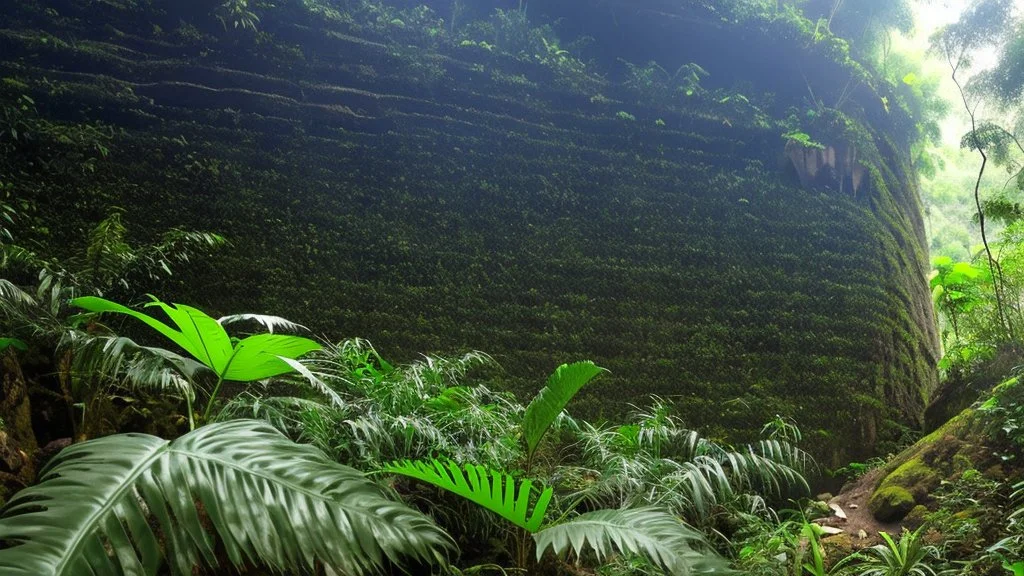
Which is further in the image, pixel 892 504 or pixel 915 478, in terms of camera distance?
pixel 915 478

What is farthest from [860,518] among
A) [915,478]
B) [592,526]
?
[592,526]

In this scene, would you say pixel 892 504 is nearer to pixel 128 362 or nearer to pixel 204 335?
pixel 204 335

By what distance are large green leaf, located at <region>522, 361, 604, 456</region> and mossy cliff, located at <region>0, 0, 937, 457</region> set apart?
2.70m

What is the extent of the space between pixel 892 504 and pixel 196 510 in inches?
136

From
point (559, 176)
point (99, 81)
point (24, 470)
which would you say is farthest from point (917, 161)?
point (24, 470)

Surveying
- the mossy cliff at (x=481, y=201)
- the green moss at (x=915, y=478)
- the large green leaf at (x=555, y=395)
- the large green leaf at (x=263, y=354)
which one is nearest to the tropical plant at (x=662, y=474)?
the large green leaf at (x=555, y=395)

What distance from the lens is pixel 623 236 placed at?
20.0 ft

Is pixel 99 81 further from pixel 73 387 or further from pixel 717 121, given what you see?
pixel 717 121

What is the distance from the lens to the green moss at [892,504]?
10.7 feet

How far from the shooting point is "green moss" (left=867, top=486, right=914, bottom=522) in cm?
325

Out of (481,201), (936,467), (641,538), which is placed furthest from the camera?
(481,201)

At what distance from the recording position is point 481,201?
595 cm

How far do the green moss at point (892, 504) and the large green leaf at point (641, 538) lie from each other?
2.15 meters

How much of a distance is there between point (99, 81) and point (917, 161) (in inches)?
444
